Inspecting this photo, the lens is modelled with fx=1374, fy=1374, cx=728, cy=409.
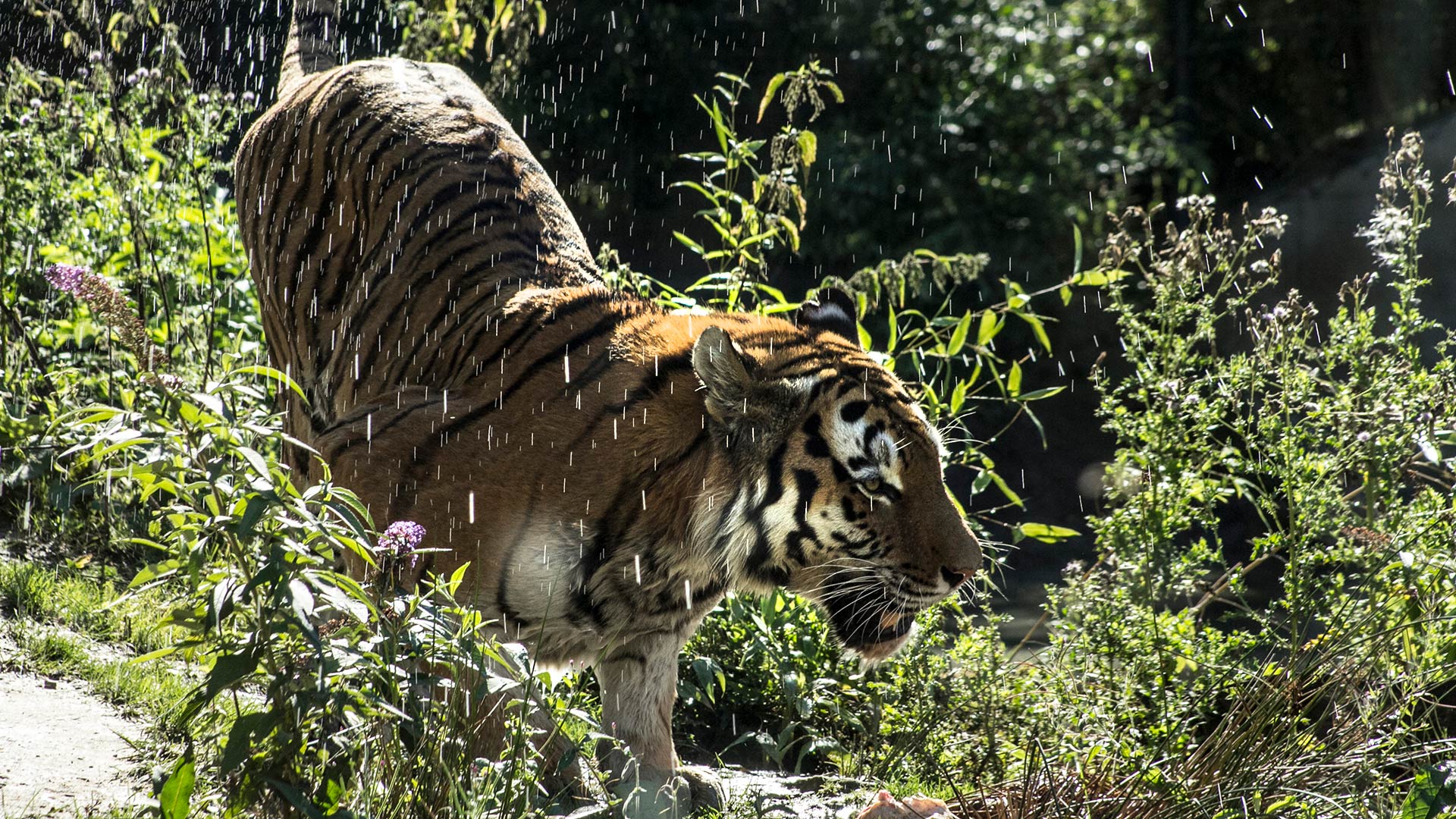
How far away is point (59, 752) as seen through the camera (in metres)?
3.08

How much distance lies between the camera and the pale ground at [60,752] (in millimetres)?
2799

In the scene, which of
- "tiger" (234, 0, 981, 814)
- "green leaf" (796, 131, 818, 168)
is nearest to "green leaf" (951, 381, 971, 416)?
"tiger" (234, 0, 981, 814)

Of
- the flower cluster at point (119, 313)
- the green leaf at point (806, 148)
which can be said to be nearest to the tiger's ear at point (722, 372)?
the flower cluster at point (119, 313)

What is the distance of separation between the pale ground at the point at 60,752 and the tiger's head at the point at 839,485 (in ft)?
4.45

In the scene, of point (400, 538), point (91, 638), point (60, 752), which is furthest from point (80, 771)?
point (400, 538)

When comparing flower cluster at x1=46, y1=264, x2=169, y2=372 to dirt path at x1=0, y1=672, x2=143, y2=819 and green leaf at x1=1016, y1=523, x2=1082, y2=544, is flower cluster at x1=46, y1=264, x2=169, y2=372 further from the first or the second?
green leaf at x1=1016, y1=523, x2=1082, y2=544

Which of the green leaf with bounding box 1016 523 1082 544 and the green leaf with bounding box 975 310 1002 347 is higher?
the green leaf with bounding box 975 310 1002 347

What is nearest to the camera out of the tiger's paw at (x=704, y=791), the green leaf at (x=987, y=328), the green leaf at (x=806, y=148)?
the tiger's paw at (x=704, y=791)

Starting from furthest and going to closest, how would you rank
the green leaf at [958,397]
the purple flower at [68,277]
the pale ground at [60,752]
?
the green leaf at [958,397]
the pale ground at [60,752]
the purple flower at [68,277]

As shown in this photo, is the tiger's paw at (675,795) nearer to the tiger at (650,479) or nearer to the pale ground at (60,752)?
the tiger at (650,479)

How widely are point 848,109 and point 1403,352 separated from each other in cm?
724

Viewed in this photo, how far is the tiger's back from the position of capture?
3.71 metres

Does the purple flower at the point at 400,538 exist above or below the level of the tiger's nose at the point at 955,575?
above

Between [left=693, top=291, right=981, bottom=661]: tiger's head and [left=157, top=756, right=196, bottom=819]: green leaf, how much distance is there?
1242mm
